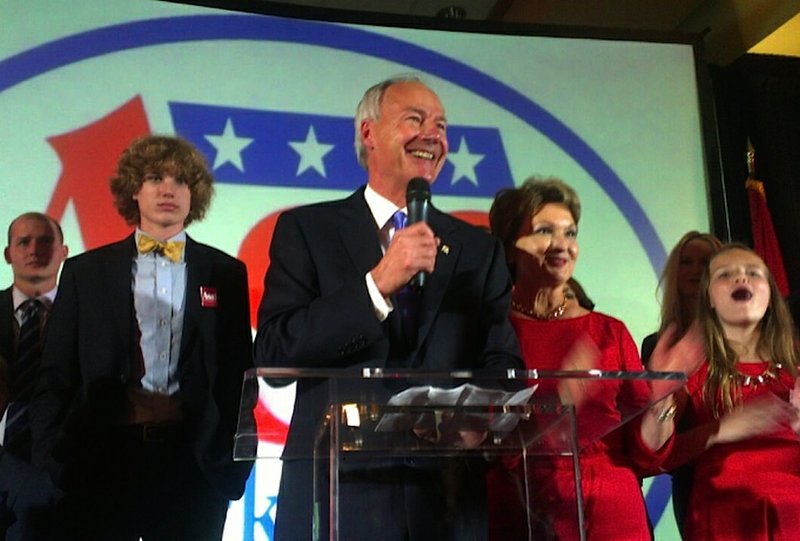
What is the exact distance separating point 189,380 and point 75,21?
52.4 inches

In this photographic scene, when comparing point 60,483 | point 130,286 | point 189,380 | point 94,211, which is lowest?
point 60,483

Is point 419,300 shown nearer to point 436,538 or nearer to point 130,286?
point 436,538

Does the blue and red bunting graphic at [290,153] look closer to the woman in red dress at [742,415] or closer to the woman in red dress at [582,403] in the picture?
the woman in red dress at [582,403]

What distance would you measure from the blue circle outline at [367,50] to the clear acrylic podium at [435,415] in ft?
5.31

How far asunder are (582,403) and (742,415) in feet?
3.02

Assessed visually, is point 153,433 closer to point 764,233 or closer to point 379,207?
point 379,207

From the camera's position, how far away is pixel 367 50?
3518 millimetres

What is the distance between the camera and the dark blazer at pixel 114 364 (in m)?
2.73

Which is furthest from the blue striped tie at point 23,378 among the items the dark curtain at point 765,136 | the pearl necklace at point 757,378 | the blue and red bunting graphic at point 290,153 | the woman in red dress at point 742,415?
the dark curtain at point 765,136

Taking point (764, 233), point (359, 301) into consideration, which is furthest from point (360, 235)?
point (764, 233)

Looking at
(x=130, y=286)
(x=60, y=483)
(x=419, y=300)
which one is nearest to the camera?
(x=419, y=300)

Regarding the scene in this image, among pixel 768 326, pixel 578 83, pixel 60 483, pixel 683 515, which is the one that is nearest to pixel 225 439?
pixel 60 483

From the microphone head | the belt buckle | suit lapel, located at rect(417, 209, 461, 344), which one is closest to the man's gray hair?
suit lapel, located at rect(417, 209, 461, 344)

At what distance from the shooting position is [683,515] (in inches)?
116
